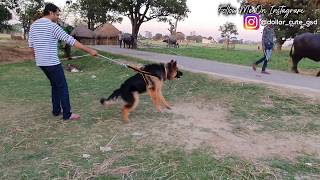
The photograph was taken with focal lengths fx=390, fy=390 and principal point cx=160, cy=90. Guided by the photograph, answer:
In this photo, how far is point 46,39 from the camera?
6500 millimetres

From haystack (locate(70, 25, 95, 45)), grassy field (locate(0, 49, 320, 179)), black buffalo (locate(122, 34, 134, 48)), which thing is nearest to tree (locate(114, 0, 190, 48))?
black buffalo (locate(122, 34, 134, 48))

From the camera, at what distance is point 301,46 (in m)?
13.8

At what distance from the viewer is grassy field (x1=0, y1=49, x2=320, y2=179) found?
4656 mm

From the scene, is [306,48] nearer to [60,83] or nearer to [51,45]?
[60,83]

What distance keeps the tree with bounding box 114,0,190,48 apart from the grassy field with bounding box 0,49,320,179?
68.0ft

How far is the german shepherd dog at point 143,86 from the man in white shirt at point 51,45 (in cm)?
75

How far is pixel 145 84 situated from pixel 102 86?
3.83m

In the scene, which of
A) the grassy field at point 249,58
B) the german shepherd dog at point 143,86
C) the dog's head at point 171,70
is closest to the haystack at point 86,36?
the grassy field at point 249,58

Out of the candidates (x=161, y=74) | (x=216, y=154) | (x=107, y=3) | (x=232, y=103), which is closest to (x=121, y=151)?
(x=216, y=154)

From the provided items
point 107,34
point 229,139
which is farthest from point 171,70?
point 107,34

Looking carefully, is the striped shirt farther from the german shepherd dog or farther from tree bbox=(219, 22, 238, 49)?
tree bbox=(219, 22, 238, 49)

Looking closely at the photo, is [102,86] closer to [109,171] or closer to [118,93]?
[118,93]

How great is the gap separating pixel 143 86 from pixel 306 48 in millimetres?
8742

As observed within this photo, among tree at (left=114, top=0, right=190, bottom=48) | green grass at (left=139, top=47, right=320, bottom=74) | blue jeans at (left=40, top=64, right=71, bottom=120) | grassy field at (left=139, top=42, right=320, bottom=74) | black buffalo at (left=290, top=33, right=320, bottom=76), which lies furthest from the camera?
tree at (left=114, top=0, right=190, bottom=48)
